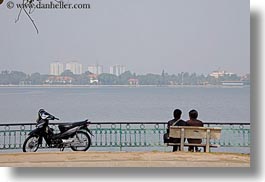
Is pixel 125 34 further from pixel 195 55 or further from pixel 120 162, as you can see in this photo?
pixel 120 162

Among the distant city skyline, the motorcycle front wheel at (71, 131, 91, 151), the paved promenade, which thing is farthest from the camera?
the motorcycle front wheel at (71, 131, 91, 151)

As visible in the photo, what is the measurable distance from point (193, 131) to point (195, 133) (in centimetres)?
2

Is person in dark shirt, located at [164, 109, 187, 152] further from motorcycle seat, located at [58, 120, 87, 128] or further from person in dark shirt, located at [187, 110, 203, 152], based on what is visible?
motorcycle seat, located at [58, 120, 87, 128]

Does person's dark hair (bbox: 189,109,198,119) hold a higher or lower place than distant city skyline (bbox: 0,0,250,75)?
lower

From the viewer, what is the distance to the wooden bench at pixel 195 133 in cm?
497

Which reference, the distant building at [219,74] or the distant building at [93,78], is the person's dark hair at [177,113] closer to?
the distant building at [219,74]

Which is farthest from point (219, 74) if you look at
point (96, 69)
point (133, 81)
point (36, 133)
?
point (36, 133)

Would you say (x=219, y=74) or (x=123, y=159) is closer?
(x=123, y=159)

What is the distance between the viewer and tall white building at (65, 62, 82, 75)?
16.5ft

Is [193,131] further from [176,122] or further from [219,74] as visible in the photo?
[219,74]

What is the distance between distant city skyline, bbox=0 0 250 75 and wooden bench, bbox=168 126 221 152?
0.47 metres

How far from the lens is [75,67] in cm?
504

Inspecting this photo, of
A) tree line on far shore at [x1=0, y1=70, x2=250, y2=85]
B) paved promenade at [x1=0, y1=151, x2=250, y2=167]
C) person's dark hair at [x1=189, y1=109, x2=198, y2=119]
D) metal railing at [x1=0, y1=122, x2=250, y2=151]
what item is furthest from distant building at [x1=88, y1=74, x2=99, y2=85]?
person's dark hair at [x1=189, y1=109, x2=198, y2=119]

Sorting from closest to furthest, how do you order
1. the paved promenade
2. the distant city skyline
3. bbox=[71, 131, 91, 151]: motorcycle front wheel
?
the paved promenade → the distant city skyline → bbox=[71, 131, 91, 151]: motorcycle front wheel
